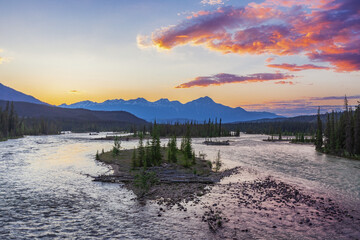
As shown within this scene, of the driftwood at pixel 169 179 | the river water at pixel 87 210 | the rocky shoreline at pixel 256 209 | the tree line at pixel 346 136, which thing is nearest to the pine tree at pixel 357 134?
the tree line at pixel 346 136

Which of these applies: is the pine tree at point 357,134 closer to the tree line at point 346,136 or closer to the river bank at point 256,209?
the tree line at point 346,136

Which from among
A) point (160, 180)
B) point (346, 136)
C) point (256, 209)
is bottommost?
point (256, 209)

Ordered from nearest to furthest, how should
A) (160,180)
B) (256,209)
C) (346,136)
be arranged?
(256,209) < (160,180) < (346,136)

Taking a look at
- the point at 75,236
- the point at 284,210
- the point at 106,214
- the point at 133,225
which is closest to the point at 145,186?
the point at 106,214

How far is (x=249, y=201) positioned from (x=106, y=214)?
14.9 m

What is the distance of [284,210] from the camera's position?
76.5ft

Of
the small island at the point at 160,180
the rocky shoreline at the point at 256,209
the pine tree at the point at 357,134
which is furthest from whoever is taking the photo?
the pine tree at the point at 357,134

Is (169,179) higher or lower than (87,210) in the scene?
higher

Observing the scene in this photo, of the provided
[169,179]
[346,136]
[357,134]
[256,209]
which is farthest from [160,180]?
[346,136]

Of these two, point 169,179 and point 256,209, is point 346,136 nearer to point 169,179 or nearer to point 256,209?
point 169,179

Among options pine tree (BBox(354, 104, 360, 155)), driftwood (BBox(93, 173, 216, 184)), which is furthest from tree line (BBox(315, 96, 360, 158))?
driftwood (BBox(93, 173, 216, 184))

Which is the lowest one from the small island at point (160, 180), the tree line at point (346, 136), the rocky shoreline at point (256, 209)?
the rocky shoreline at point (256, 209)

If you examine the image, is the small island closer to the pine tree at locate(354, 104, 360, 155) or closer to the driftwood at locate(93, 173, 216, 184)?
the driftwood at locate(93, 173, 216, 184)

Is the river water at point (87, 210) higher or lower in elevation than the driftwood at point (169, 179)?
lower
